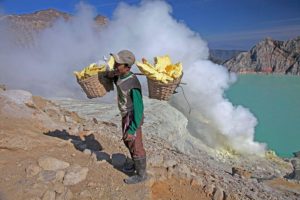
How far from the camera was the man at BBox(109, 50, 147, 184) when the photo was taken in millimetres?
3845

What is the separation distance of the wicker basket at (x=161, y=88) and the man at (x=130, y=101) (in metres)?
0.22

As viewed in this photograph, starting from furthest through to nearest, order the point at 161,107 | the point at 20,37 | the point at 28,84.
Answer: the point at 20,37 < the point at 28,84 < the point at 161,107

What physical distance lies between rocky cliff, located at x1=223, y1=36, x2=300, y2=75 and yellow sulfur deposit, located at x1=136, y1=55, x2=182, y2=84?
116m

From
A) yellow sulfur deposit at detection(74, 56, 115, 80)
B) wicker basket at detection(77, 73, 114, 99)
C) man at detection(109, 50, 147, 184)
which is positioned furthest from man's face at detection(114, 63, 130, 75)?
wicker basket at detection(77, 73, 114, 99)

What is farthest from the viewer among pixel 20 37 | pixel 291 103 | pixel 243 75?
pixel 243 75

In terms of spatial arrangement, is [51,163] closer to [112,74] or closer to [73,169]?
[73,169]

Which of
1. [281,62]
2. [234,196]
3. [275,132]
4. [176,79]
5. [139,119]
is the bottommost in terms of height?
[275,132]

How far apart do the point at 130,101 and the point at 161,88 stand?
1.21ft

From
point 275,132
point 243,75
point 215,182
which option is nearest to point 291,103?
point 275,132

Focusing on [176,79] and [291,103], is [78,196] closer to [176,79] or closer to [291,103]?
[176,79]

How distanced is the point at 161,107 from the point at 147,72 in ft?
28.4

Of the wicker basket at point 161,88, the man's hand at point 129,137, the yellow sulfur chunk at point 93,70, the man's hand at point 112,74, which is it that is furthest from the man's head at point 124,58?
the man's hand at point 129,137

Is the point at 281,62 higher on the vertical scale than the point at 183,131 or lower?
higher

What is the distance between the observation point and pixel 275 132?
31.0m
